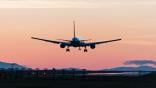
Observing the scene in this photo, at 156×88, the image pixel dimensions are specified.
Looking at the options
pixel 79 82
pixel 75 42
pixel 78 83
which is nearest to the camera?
pixel 78 83

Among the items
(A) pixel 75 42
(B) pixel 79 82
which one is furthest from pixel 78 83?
(A) pixel 75 42

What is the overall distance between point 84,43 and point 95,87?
7474 cm

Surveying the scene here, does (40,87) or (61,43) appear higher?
(61,43)

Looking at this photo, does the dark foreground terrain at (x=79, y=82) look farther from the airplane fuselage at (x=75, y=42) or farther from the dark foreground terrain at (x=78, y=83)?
the airplane fuselage at (x=75, y=42)

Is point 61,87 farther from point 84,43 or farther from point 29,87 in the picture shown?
point 84,43

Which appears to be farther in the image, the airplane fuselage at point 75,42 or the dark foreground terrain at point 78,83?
the airplane fuselage at point 75,42

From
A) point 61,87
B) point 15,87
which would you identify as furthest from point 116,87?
point 15,87

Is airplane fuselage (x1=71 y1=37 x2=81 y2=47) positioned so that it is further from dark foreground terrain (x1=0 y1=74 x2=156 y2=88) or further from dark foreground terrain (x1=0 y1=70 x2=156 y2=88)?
dark foreground terrain (x1=0 y1=74 x2=156 y2=88)

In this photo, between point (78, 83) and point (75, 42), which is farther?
point (75, 42)

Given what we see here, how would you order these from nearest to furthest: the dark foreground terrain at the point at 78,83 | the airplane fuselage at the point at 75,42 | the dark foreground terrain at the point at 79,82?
the dark foreground terrain at the point at 78,83
the dark foreground terrain at the point at 79,82
the airplane fuselage at the point at 75,42

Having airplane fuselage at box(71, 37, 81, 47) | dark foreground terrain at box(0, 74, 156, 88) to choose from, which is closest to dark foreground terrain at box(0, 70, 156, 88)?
dark foreground terrain at box(0, 74, 156, 88)

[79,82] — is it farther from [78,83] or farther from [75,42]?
[75,42]

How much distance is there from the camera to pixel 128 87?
326 feet

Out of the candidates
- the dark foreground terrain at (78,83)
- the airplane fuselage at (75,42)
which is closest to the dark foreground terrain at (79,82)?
the dark foreground terrain at (78,83)
